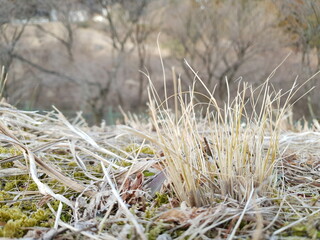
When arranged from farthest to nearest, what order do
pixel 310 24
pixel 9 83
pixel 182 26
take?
pixel 182 26
pixel 9 83
pixel 310 24

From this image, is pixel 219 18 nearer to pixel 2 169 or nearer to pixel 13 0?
pixel 13 0

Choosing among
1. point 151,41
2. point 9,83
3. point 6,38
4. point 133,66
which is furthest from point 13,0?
point 151,41

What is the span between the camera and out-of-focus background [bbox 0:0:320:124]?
136 cm

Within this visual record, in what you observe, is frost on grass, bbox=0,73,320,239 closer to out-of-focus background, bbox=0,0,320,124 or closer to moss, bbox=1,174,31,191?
moss, bbox=1,174,31,191

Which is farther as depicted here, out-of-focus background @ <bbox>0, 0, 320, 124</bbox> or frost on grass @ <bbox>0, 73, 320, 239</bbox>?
out-of-focus background @ <bbox>0, 0, 320, 124</bbox>

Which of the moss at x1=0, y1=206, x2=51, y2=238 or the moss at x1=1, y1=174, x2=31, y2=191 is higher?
the moss at x1=0, y1=206, x2=51, y2=238

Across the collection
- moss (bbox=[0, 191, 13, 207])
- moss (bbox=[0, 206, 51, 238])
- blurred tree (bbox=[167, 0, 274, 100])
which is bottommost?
moss (bbox=[0, 191, 13, 207])

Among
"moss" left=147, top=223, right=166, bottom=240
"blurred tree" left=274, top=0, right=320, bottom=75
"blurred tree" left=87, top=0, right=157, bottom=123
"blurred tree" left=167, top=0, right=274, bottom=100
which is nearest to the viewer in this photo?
"moss" left=147, top=223, right=166, bottom=240

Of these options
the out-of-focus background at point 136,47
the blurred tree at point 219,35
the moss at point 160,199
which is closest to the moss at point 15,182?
the moss at point 160,199

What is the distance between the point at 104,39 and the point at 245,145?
→ 10.6 feet

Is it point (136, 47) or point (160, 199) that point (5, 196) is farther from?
point (136, 47)

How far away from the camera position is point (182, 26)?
3.14 metres

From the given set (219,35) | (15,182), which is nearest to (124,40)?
(219,35)

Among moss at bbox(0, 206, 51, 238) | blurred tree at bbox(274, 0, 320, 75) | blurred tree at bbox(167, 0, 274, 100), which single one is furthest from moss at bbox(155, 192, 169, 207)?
blurred tree at bbox(167, 0, 274, 100)
